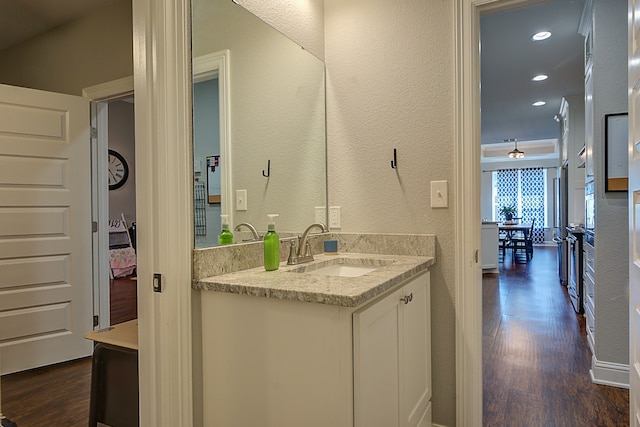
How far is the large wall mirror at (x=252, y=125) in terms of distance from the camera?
1.57 m

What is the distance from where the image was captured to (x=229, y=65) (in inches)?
69.4

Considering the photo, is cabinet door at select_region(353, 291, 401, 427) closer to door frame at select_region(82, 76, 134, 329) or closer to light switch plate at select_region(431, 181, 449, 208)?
light switch plate at select_region(431, 181, 449, 208)

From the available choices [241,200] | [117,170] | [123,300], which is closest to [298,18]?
[241,200]

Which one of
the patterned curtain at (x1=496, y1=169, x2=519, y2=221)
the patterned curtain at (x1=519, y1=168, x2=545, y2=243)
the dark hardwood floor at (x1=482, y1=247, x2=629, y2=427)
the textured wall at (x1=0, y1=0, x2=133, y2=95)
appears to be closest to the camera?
the dark hardwood floor at (x1=482, y1=247, x2=629, y2=427)

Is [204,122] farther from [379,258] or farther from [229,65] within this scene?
[379,258]

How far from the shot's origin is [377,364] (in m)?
1.35

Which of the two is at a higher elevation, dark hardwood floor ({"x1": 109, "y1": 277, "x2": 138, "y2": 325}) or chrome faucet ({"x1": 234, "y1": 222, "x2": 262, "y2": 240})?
chrome faucet ({"x1": 234, "y1": 222, "x2": 262, "y2": 240})

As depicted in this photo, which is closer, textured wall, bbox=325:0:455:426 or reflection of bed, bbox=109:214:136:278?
textured wall, bbox=325:0:455:426

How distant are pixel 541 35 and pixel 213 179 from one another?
358cm

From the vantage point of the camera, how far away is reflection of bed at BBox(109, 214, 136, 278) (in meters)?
6.29

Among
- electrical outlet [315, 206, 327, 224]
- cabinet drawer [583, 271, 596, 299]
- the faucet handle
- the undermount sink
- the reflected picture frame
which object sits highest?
the reflected picture frame

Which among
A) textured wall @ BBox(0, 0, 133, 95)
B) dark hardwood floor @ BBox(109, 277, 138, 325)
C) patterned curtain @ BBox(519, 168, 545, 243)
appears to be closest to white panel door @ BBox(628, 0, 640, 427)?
textured wall @ BBox(0, 0, 133, 95)

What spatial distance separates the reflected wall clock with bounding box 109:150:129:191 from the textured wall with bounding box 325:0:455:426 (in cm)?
582

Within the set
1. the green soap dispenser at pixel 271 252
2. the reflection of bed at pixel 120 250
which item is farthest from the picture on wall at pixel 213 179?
the reflection of bed at pixel 120 250
